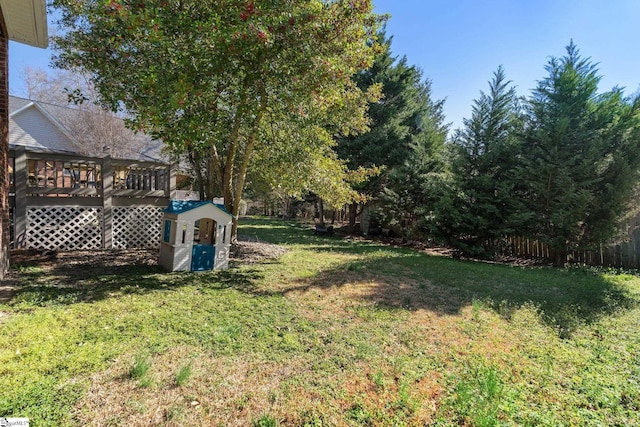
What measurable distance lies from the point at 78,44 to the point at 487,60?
37.1ft

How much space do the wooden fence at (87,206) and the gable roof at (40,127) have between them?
608 centimetres

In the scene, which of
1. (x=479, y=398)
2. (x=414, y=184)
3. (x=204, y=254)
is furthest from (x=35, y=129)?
(x=479, y=398)

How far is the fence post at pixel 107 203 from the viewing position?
855cm

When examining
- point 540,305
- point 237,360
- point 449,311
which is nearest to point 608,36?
point 540,305

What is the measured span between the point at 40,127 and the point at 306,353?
797 inches

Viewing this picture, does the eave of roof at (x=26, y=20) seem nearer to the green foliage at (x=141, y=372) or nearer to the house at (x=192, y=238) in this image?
the house at (x=192, y=238)

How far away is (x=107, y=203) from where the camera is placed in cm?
857

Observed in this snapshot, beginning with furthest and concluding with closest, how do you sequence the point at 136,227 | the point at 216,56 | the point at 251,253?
the point at 136,227
the point at 251,253
the point at 216,56

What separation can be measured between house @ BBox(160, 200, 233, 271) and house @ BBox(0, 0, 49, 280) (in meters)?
2.59

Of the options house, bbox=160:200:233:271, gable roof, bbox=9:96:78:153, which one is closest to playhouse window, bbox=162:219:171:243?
house, bbox=160:200:233:271

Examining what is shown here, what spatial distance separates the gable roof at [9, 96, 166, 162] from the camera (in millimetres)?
15094

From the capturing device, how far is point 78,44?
6.59 metres

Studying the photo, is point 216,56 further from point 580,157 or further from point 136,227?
point 580,157

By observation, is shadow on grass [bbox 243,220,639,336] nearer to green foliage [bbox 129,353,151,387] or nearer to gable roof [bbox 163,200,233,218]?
gable roof [bbox 163,200,233,218]
